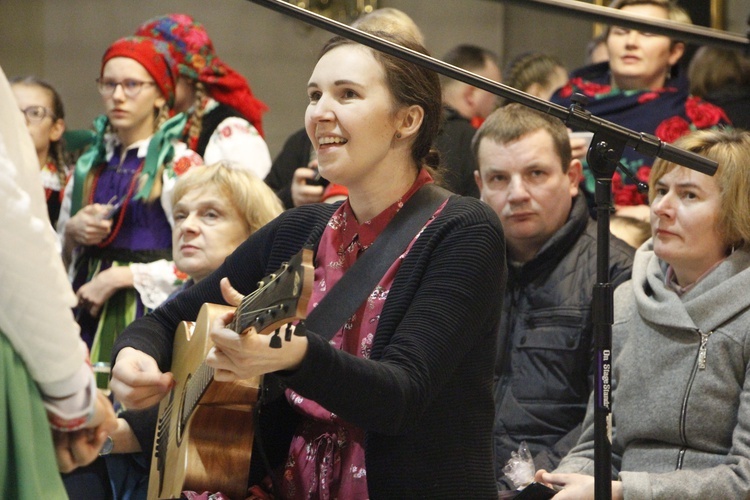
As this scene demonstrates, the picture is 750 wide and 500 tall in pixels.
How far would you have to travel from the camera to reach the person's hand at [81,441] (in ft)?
5.27

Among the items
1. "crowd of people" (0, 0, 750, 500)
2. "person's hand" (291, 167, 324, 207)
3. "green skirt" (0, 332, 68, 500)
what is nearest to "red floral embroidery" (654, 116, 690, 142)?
"crowd of people" (0, 0, 750, 500)

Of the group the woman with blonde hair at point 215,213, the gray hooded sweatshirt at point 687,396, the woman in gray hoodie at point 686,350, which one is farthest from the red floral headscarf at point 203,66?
the gray hooded sweatshirt at point 687,396

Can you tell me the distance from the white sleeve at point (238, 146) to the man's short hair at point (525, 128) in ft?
3.35

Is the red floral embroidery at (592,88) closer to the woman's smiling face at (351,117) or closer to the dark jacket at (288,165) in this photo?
the dark jacket at (288,165)

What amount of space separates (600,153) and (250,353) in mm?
704

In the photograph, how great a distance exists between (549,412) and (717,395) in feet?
1.93

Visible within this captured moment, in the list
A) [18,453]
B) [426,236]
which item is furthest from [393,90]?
[18,453]

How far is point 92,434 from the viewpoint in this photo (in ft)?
5.38

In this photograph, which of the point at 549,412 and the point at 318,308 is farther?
the point at 549,412

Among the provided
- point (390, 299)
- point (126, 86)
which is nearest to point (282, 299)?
point (390, 299)

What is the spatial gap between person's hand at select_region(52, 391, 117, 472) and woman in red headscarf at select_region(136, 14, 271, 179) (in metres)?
2.35

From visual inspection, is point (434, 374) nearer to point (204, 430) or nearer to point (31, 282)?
point (204, 430)

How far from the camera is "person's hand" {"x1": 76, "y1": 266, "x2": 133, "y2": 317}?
3631 millimetres

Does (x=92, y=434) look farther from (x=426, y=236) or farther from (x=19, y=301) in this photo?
(x=426, y=236)
